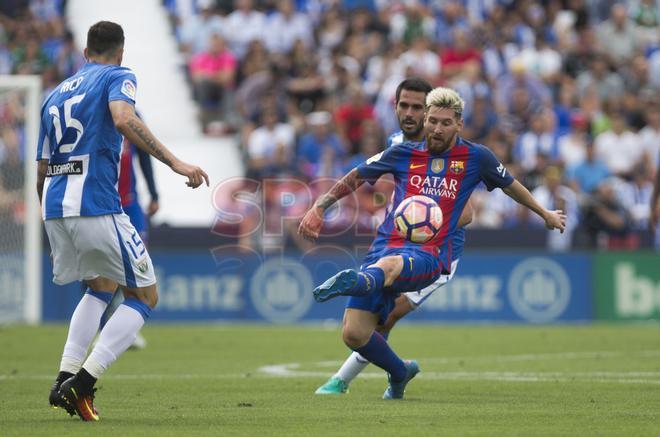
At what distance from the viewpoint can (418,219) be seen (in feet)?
30.6

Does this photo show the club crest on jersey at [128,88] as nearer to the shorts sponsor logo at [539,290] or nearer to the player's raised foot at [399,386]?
the player's raised foot at [399,386]

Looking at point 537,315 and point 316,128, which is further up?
point 316,128

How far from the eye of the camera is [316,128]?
2217 centimetres

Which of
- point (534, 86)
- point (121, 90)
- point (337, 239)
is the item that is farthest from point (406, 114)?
point (534, 86)

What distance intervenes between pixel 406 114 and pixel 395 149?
2.04 ft

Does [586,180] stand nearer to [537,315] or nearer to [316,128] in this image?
[537,315]

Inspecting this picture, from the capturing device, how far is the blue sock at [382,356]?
30.6 ft

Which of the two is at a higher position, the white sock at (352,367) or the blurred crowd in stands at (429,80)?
the blurred crowd in stands at (429,80)

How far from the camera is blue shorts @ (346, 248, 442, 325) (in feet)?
29.7

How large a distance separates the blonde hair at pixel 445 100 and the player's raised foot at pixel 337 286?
148 cm

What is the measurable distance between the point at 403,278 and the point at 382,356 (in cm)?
69

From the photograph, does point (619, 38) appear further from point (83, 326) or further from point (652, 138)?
point (83, 326)

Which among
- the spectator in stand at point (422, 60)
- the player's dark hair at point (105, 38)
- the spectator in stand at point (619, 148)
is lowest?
the spectator in stand at point (619, 148)

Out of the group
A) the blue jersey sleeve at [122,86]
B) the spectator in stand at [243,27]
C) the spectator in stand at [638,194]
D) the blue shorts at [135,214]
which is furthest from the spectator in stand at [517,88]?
the blue jersey sleeve at [122,86]
